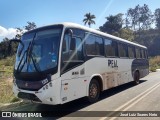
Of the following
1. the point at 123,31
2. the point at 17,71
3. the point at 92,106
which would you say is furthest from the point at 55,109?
the point at 123,31

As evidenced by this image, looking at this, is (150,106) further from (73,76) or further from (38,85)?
(38,85)

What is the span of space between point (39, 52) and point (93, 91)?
3.16 metres

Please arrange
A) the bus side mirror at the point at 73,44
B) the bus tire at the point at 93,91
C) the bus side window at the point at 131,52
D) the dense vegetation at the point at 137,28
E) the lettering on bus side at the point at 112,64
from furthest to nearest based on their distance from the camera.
→ the dense vegetation at the point at 137,28, the bus side window at the point at 131,52, the lettering on bus side at the point at 112,64, the bus tire at the point at 93,91, the bus side mirror at the point at 73,44

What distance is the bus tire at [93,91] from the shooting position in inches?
409

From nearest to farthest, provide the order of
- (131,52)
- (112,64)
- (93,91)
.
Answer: (93,91)
(112,64)
(131,52)

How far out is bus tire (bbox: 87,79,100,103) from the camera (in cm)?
1039

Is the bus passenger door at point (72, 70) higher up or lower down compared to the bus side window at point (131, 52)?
lower down

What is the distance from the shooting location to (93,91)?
1064 centimetres

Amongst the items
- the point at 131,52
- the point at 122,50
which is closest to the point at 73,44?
the point at 122,50

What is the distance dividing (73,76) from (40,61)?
4.51 feet

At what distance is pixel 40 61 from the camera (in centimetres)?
851

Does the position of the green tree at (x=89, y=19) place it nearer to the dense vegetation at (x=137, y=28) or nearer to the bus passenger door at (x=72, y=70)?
the dense vegetation at (x=137, y=28)

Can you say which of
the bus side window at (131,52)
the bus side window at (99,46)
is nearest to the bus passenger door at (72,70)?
the bus side window at (99,46)

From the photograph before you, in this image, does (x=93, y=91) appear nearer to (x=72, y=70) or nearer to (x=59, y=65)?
(x=72, y=70)
